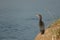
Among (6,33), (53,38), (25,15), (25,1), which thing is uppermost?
(25,1)

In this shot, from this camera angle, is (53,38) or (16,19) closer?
(53,38)

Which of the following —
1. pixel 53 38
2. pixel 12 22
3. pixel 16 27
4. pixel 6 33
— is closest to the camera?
pixel 53 38

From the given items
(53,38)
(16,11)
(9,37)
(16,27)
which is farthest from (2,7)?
(53,38)

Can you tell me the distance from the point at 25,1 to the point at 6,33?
14.1m

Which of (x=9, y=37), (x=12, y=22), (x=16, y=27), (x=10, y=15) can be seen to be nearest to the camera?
(x=9, y=37)

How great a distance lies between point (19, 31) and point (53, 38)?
50.4 ft

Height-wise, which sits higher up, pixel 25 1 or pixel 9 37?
pixel 25 1

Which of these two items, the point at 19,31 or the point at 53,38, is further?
the point at 19,31

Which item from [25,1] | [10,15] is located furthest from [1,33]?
[25,1]

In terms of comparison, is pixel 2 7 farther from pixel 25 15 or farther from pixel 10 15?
pixel 25 15

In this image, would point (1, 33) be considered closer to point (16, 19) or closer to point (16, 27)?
point (16, 27)

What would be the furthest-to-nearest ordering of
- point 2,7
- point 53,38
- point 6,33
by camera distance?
1. point 2,7
2. point 6,33
3. point 53,38

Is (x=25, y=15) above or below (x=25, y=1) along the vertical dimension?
below

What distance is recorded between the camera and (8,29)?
25.1 metres
